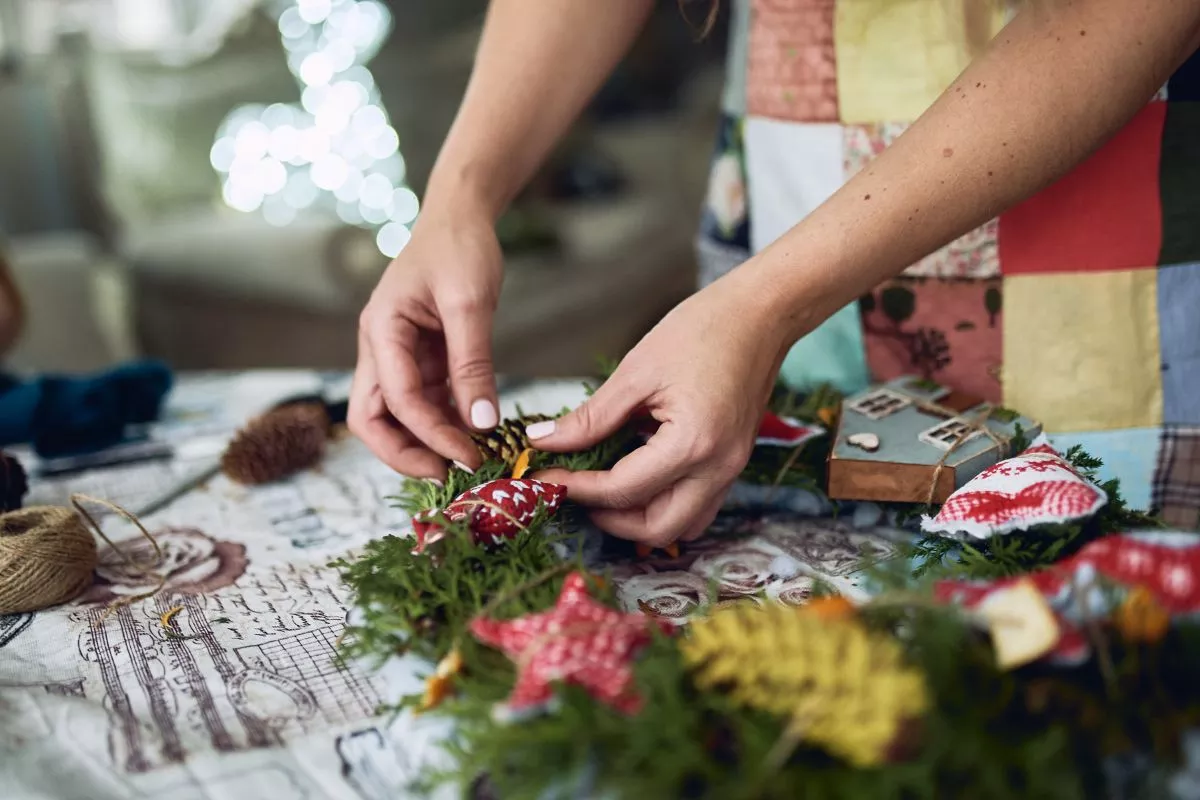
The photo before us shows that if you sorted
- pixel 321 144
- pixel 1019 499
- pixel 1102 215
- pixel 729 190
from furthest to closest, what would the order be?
pixel 321 144
pixel 729 190
pixel 1102 215
pixel 1019 499

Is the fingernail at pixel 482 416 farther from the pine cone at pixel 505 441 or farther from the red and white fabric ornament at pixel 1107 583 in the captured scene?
the red and white fabric ornament at pixel 1107 583

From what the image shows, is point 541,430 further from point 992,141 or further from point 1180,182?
point 1180,182

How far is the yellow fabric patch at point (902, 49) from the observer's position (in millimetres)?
790

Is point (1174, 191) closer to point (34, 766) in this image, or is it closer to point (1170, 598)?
point (1170, 598)

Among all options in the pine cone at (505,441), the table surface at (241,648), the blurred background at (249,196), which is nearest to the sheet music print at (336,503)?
the table surface at (241,648)

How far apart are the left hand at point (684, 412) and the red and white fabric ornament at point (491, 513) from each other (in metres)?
0.06

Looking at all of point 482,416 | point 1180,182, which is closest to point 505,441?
point 482,416

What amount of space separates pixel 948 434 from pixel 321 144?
2.47m

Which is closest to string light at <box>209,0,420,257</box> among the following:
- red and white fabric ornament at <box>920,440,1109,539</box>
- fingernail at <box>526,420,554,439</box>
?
fingernail at <box>526,420,554,439</box>

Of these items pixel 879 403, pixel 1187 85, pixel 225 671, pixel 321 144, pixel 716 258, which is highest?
pixel 321 144

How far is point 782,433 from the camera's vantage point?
756mm

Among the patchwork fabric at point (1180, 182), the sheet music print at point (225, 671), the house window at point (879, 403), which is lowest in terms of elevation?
the sheet music print at point (225, 671)

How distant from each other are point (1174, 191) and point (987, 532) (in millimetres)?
379

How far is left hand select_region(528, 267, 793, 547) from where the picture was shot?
0.64 metres
